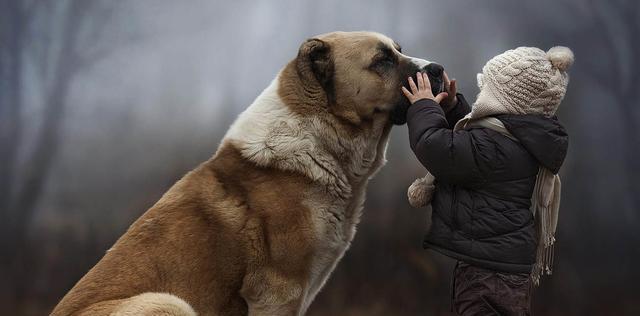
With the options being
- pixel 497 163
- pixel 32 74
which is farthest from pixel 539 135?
pixel 32 74

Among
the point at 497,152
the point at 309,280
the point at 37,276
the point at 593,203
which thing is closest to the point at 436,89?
the point at 497,152

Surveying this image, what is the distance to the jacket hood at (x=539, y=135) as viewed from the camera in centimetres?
263

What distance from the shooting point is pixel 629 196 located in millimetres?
4906

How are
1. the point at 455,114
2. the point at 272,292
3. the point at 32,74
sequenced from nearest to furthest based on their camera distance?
the point at 272,292
the point at 455,114
the point at 32,74

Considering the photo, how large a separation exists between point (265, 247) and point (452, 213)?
87 centimetres

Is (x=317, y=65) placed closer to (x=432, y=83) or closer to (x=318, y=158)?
(x=318, y=158)

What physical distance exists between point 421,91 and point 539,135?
22.1 inches

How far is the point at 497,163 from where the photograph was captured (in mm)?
2674

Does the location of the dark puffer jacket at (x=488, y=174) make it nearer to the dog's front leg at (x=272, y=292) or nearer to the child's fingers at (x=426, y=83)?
the child's fingers at (x=426, y=83)

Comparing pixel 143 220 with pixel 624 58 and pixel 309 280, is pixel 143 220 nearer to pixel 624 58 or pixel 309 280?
pixel 309 280

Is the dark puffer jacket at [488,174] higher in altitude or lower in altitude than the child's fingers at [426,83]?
lower

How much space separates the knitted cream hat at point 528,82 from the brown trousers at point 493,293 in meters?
0.73

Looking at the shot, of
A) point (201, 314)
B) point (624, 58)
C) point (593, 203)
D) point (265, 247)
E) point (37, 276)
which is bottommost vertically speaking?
point (37, 276)

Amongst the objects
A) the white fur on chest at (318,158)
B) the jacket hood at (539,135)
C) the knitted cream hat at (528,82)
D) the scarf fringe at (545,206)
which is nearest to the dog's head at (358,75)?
the white fur on chest at (318,158)
